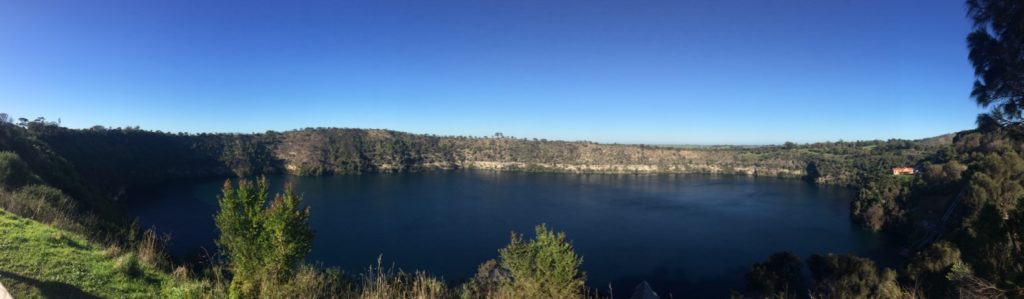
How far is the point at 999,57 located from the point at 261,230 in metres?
13.3

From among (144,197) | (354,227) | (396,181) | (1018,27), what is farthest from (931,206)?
(144,197)

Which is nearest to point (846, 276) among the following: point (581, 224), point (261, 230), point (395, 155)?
point (261, 230)

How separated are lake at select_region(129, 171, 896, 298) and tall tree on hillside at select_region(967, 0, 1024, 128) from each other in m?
23.7

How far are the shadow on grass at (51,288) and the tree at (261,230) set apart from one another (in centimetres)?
186

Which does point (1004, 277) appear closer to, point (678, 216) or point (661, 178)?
point (678, 216)

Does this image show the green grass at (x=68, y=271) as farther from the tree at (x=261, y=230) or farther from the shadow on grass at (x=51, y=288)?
the tree at (x=261, y=230)

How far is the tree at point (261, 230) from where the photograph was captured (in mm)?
7688

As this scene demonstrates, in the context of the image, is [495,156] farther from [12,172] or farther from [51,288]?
[51,288]

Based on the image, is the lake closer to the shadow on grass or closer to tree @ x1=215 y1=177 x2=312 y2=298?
tree @ x1=215 y1=177 x2=312 y2=298

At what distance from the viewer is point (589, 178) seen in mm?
101250

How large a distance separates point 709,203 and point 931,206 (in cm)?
2832

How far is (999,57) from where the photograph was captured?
22.9 feet

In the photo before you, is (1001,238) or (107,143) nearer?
(1001,238)

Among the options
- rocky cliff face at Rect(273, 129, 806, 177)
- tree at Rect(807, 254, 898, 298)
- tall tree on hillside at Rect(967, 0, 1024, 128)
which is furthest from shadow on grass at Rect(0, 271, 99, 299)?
rocky cliff face at Rect(273, 129, 806, 177)
